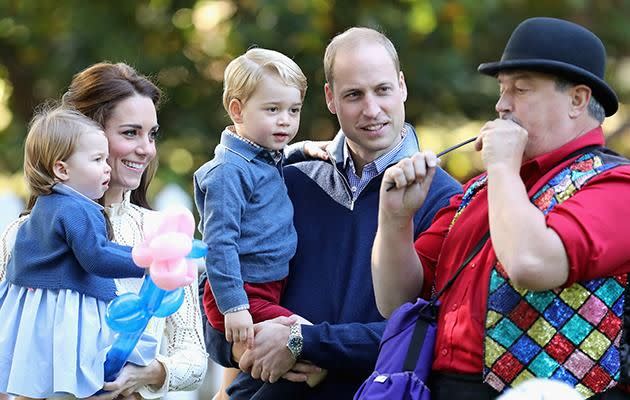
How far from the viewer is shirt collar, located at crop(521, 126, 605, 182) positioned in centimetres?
318

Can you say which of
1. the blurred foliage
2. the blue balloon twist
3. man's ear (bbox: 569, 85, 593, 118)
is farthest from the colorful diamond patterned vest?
the blurred foliage

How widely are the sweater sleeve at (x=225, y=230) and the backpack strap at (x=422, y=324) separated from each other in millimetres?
615

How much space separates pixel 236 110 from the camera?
3.93 metres

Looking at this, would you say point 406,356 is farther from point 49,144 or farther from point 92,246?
point 49,144

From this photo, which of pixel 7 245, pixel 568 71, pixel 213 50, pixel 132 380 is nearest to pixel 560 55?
pixel 568 71

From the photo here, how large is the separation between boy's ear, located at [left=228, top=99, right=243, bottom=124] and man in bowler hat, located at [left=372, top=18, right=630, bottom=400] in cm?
71

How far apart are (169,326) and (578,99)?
147 centimetres

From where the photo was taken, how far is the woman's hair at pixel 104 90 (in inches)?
153

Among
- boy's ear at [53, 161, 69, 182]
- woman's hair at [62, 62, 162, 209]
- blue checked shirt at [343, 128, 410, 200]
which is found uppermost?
woman's hair at [62, 62, 162, 209]

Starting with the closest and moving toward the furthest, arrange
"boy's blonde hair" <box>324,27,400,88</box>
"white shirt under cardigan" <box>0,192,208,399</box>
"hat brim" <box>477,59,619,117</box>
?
"hat brim" <box>477,59,619,117</box> < "white shirt under cardigan" <box>0,192,208,399</box> < "boy's blonde hair" <box>324,27,400,88</box>

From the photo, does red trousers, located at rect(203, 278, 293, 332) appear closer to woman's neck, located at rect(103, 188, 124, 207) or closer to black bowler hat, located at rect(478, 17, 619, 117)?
woman's neck, located at rect(103, 188, 124, 207)

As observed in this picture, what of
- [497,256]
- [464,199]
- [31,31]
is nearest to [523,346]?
[497,256]

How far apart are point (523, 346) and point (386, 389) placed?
0.37m

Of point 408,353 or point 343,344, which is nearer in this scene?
point 408,353
